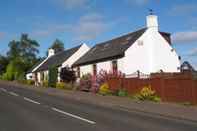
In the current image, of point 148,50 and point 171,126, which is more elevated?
point 148,50

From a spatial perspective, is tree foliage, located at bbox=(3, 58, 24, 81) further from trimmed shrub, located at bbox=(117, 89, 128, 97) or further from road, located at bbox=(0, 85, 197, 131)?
road, located at bbox=(0, 85, 197, 131)

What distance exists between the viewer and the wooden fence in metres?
20.1

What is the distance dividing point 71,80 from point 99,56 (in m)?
5.05

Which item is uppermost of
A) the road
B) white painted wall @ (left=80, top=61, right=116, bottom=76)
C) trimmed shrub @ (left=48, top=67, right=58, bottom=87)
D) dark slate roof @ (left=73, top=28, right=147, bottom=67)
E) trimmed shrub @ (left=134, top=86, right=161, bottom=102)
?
dark slate roof @ (left=73, top=28, right=147, bottom=67)

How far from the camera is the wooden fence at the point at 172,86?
20.1 metres

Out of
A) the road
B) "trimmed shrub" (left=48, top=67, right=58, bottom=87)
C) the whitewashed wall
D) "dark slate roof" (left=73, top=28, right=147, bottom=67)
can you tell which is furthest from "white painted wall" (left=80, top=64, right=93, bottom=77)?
the road

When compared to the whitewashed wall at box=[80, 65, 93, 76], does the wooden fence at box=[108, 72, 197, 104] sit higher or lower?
lower

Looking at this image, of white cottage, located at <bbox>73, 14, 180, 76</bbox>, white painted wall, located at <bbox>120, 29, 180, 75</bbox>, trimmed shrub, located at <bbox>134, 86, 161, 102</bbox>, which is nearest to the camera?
trimmed shrub, located at <bbox>134, 86, 161, 102</bbox>

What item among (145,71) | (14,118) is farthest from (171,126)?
(145,71)

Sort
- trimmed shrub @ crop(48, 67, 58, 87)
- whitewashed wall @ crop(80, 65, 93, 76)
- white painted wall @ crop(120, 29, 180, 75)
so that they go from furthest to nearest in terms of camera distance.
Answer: trimmed shrub @ crop(48, 67, 58, 87) < whitewashed wall @ crop(80, 65, 93, 76) < white painted wall @ crop(120, 29, 180, 75)

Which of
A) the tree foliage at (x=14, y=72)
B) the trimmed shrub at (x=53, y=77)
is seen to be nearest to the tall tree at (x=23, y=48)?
the tree foliage at (x=14, y=72)

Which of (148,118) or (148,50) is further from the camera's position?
(148,50)

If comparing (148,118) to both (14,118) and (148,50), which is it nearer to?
(14,118)

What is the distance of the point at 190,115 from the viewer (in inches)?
601
